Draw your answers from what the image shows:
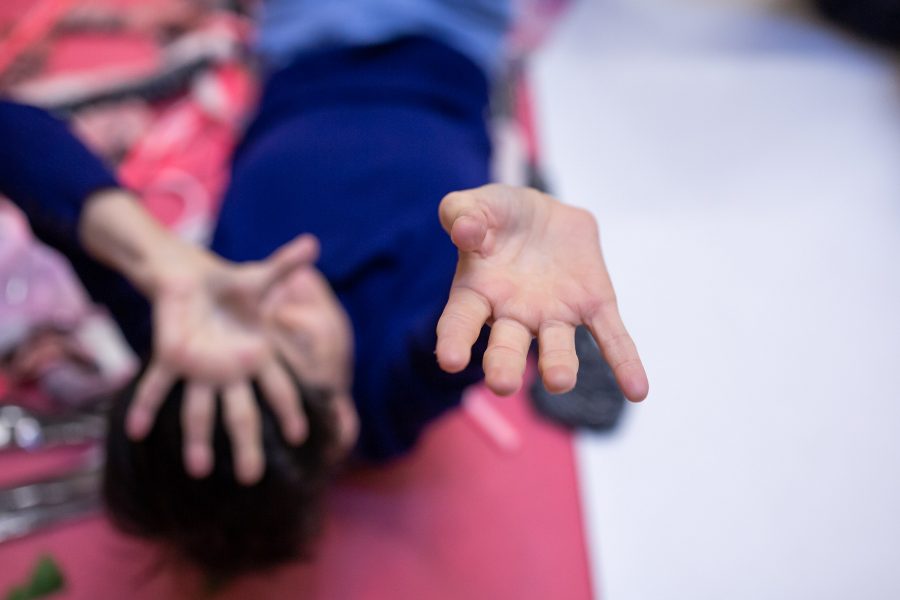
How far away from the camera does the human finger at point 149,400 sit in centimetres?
45

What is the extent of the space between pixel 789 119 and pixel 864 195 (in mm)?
228

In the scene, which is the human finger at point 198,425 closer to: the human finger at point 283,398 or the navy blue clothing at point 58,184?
the human finger at point 283,398

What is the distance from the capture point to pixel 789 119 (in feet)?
2.33

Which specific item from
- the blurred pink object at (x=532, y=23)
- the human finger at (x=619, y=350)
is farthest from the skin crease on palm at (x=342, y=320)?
the blurred pink object at (x=532, y=23)

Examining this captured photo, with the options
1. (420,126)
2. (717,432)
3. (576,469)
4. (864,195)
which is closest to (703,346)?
(717,432)

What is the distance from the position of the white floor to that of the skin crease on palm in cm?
4

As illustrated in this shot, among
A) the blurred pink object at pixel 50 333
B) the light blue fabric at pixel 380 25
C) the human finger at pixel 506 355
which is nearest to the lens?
the human finger at pixel 506 355

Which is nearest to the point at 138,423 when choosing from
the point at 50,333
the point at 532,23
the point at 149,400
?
the point at 149,400

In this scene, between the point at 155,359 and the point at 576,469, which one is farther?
the point at 576,469

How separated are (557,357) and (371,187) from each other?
45cm

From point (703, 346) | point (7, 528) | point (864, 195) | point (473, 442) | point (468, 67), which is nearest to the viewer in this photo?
point (703, 346)

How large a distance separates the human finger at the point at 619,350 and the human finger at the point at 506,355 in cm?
3

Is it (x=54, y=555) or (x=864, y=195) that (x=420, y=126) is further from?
(x=54, y=555)

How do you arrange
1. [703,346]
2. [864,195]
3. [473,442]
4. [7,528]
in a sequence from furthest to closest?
[473,442] < [7,528] < [864,195] < [703,346]
